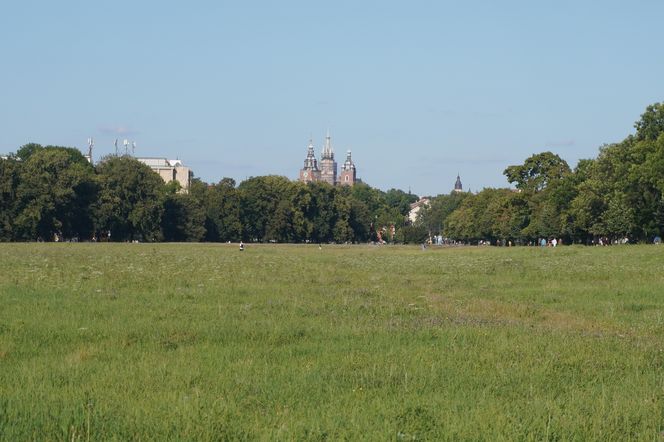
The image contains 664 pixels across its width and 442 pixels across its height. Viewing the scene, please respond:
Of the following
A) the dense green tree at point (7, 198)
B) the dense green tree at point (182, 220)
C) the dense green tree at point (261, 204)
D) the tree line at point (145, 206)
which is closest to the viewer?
the dense green tree at point (7, 198)

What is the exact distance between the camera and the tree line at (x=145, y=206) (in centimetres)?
10856

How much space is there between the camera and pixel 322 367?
1101cm

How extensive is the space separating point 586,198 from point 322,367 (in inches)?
3495

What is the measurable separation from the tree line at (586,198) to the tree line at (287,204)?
0.14m

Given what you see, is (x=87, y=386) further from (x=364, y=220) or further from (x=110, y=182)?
(x=364, y=220)

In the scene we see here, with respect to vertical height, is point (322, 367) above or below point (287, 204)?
below

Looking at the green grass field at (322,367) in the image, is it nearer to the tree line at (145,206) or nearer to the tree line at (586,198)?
the tree line at (586,198)

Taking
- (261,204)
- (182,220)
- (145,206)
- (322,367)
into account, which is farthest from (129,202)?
(322,367)

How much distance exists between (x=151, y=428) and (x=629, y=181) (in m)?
78.3

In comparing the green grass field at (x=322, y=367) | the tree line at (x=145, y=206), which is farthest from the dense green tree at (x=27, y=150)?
the green grass field at (x=322, y=367)

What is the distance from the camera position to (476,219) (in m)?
149

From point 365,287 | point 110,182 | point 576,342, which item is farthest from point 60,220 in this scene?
point 576,342

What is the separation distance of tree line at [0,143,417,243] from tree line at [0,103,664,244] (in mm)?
169

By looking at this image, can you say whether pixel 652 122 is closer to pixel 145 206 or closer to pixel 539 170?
pixel 539 170
